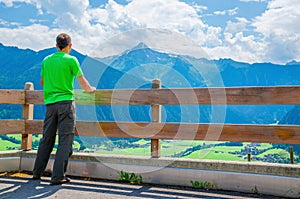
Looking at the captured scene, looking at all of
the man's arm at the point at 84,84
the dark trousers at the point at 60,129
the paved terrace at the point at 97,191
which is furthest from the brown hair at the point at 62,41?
the paved terrace at the point at 97,191

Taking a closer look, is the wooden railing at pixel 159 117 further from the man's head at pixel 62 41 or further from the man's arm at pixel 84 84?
the man's head at pixel 62 41

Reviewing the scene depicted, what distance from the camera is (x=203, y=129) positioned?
14.1 ft

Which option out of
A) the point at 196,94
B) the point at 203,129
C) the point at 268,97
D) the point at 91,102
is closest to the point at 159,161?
the point at 203,129

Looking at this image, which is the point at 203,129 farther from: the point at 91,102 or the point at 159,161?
the point at 91,102

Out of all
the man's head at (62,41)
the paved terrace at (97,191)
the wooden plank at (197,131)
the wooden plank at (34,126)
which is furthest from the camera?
the wooden plank at (34,126)

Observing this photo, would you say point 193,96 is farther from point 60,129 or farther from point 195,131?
point 60,129

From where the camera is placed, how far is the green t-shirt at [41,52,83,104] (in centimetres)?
411

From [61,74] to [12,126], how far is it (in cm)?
180

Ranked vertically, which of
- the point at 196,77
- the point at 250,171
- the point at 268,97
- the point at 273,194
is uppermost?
the point at 196,77

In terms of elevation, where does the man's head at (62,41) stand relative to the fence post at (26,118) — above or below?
above

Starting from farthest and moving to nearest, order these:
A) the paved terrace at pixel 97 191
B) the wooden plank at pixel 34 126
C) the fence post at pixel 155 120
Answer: the wooden plank at pixel 34 126 → the fence post at pixel 155 120 → the paved terrace at pixel 97 191

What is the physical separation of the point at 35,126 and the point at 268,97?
3.83 m

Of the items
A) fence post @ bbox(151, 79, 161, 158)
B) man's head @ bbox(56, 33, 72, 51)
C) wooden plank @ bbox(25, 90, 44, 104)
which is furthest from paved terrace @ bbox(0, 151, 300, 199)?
man's head @ bbox(56, 33, 72, 51)

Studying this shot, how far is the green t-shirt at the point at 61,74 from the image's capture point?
4.11 meters
